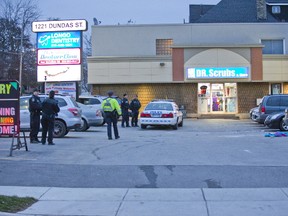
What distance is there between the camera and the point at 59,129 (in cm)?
1605

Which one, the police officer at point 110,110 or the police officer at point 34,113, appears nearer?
the police officer at point 34,113

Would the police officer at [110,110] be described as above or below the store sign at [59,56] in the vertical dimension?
below

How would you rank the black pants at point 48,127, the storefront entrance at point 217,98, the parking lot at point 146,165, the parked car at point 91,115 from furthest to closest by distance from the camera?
the storefront entrance at point 217,98 < the parked car at point 91,115 < the black pants at point 48,127 < the parking lot at point 146,165

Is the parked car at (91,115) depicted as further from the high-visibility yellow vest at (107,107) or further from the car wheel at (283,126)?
the car wheel at (283,126)

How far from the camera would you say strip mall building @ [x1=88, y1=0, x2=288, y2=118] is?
31.7 m

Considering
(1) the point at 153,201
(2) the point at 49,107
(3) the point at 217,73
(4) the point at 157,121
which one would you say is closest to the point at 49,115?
(2) the point at 49,107

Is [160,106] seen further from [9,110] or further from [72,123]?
[9,110]

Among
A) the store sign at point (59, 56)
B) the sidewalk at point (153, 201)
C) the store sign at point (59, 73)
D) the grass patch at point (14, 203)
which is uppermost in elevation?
the store sign at point (59, 56)

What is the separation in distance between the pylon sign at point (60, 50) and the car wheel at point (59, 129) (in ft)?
34.6

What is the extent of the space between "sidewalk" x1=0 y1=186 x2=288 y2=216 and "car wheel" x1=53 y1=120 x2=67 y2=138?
8.09 meters

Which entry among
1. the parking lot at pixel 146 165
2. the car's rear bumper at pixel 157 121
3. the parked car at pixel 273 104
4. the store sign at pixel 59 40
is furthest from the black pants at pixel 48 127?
the store sign at pixel 59 40

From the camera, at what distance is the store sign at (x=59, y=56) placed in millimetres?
26156

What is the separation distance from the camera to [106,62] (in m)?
32.3

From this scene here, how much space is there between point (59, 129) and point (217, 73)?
17.9m
